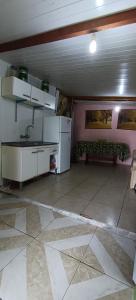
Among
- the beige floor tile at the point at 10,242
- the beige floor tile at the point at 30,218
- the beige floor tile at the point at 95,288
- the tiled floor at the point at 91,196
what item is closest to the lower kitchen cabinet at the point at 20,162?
the tiled floor at the point at 91,196

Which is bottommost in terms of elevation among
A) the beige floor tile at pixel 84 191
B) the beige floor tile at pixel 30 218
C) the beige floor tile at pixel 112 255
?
the beige floor tile at pixel 112 255

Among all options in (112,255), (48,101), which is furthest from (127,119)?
(112,255)

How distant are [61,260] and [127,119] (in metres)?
5.38

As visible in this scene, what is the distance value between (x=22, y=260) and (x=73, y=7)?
95.3 inches

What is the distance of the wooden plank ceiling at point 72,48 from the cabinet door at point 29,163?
5.45 ft

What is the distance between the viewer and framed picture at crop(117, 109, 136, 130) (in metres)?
5.78

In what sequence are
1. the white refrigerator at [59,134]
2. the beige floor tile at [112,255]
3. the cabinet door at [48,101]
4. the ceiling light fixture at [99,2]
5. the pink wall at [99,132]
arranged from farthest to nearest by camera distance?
the pink wall at [99,132] < the white refrigerator at [59,134] < the cabinet door at [48,101] < the ceiling light fixture at [99,2] < the beige floor tile at [112,255]

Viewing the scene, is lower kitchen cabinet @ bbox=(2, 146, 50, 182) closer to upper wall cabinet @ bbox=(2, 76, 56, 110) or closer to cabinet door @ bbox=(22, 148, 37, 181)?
cabinet door @ bbox=(22, 148, 37, 181)

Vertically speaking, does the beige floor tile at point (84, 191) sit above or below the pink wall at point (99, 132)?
below

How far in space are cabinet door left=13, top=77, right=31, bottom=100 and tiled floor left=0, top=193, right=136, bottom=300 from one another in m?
1.98

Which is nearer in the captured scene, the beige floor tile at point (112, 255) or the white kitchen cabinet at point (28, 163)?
the beige floor tile at point (112, 255)

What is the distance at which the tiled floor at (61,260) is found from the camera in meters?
1.14

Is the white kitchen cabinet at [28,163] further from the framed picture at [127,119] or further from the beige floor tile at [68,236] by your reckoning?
the framed picture at [127,119]

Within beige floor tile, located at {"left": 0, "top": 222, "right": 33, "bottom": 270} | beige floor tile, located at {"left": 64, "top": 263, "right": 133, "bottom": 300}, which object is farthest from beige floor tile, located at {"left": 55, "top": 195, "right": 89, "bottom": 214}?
beige floor tile, located at {"left": 64, "top": 263, "right": 133, "bottom": 300}
